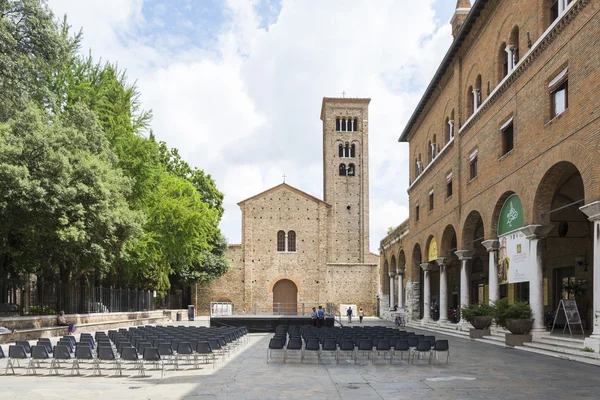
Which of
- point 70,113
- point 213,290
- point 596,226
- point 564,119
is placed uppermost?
point 70,113

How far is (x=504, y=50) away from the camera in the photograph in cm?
2031

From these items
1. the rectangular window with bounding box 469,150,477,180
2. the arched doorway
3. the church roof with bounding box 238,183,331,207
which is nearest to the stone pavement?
the rectangular window with bounding box 469,150,477,180

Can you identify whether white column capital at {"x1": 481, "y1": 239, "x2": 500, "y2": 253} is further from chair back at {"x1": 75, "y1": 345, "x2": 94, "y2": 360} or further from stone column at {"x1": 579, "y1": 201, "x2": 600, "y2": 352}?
chair back at {"x1": 75, "y1": 345, "x2": 94, "y2": 360}

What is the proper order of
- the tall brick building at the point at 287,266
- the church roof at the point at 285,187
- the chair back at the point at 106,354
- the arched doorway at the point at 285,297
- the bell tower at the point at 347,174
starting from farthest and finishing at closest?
1. the bell tower at the point at 347,174
2. the church roof at the point at 285,187
3. the arched doorway at the point at 285,297
4. the tall brick building at the point at 287,266
5. the chair back at the point at 106,354

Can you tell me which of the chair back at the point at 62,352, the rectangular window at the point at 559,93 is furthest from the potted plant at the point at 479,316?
the chair back at the point at 62,352

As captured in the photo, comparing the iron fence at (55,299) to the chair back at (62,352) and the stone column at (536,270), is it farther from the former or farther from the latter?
the stone column at (536,270)

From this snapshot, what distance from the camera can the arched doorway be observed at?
4997 centimetres

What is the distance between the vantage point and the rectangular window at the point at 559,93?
1548 centimetres

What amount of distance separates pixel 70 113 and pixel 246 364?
1583 cm

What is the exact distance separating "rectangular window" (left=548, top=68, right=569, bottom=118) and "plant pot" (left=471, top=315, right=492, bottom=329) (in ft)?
26.0

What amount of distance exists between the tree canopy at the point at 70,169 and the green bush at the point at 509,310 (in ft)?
45.3

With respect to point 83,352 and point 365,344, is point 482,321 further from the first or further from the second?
point 83,352

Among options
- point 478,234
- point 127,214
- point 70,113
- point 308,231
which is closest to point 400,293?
point 478,234

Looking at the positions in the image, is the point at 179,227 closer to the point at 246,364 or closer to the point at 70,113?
the point at 70,113
